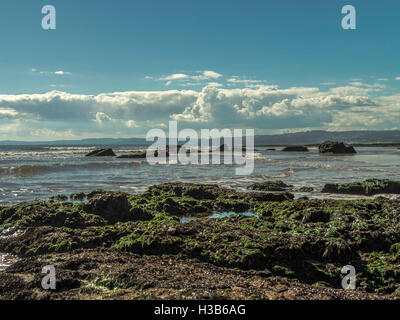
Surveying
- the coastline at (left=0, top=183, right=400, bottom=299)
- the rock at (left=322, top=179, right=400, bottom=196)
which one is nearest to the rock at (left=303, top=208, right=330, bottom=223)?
the coastline at (left=0, top=183, right=400, bottom=299)

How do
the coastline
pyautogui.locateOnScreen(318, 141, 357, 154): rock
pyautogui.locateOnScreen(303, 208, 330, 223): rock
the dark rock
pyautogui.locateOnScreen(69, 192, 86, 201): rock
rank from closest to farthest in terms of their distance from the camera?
the coastline, the dark rock, pyautogui.locateOnScreen(303, 208, 330, 223): rock, pyautogui.locateOnScreen(69, 192, 86, 201): rock, pyautogui.locateOnScreen(318, 141, 357, 154): rock

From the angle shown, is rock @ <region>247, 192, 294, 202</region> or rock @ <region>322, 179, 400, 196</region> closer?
rock @ <region>247, 192, 294, 202</region>

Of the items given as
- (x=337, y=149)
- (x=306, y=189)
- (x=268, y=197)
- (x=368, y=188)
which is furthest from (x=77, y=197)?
(x=337, y=149)

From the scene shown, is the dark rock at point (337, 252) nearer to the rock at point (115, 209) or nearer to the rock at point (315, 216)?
the rock at point (315, 216)

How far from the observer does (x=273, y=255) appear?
7051mm

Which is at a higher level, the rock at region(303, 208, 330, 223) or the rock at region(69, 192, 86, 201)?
the rock at region(303, 208, 330, 223)

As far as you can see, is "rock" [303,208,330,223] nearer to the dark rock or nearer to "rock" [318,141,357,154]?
the dark rock

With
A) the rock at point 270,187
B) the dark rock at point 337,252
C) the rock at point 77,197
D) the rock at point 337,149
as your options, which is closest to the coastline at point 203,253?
the dark rock at point 337,252

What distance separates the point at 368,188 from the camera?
16.5m

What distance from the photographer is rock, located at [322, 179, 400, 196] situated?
16203 mm
